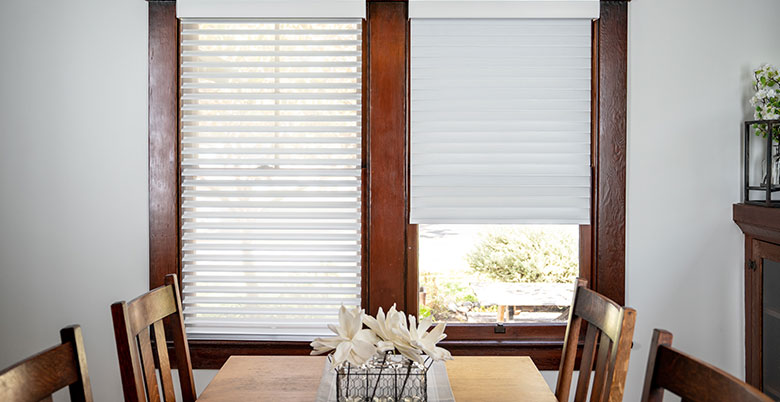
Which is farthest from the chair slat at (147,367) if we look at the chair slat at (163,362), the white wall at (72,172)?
the white wall at (72,172)

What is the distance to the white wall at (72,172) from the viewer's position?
2.37 meters

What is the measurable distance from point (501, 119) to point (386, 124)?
48 centimetres

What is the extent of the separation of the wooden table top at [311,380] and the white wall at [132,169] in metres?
0.74

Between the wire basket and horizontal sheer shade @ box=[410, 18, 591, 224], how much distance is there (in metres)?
0.99

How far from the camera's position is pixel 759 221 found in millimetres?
2146

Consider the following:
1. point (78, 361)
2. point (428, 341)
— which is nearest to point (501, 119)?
point (428, 341)

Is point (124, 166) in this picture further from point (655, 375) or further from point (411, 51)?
point (655, 375)

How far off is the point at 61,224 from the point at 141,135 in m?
0.52

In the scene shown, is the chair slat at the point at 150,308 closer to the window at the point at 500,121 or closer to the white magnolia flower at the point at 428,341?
the white magnolia flower at the point at 428,341

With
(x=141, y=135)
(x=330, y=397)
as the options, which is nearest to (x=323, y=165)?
(x=141, y=135)

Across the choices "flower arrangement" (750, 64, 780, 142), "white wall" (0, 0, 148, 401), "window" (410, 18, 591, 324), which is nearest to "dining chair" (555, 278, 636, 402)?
"window" (410, 18, 591, 324)

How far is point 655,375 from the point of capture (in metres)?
1.21

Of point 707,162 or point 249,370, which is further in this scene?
point 707,162

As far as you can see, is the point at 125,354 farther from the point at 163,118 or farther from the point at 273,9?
the point at 273,9
